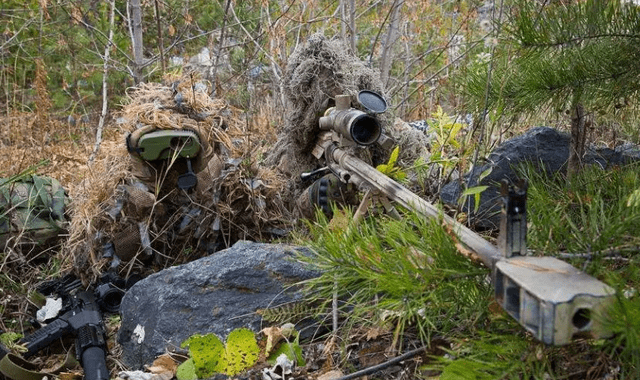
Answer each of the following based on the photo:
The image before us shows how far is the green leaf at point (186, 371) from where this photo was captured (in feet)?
6.56

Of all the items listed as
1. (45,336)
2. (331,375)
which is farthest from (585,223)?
(45,336)

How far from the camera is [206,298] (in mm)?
2377

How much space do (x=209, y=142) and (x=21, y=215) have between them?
1.03 meters

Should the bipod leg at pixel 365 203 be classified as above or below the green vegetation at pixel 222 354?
above

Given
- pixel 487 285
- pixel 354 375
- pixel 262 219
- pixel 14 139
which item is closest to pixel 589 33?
pixel 487 285

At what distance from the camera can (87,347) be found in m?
2.55

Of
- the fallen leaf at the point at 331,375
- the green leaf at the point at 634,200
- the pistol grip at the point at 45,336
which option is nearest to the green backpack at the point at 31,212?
the pistol grip at the point at 45,336

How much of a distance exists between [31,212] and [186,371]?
1.87 metres

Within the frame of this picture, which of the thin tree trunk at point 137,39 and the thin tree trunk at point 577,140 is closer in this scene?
the thin tree trunk at point 577,140

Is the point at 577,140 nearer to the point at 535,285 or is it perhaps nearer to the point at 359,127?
the point at 359,127

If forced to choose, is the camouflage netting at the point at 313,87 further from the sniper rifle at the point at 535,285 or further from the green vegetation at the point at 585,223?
the sniper rifle at the point at 535,285

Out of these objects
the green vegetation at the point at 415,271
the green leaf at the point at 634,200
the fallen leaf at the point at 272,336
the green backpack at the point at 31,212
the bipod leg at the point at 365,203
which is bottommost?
the fallen leaf at the point at 272,336

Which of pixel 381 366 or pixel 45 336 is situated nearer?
pixel 381 366

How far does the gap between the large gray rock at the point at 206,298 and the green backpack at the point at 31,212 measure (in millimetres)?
1132
